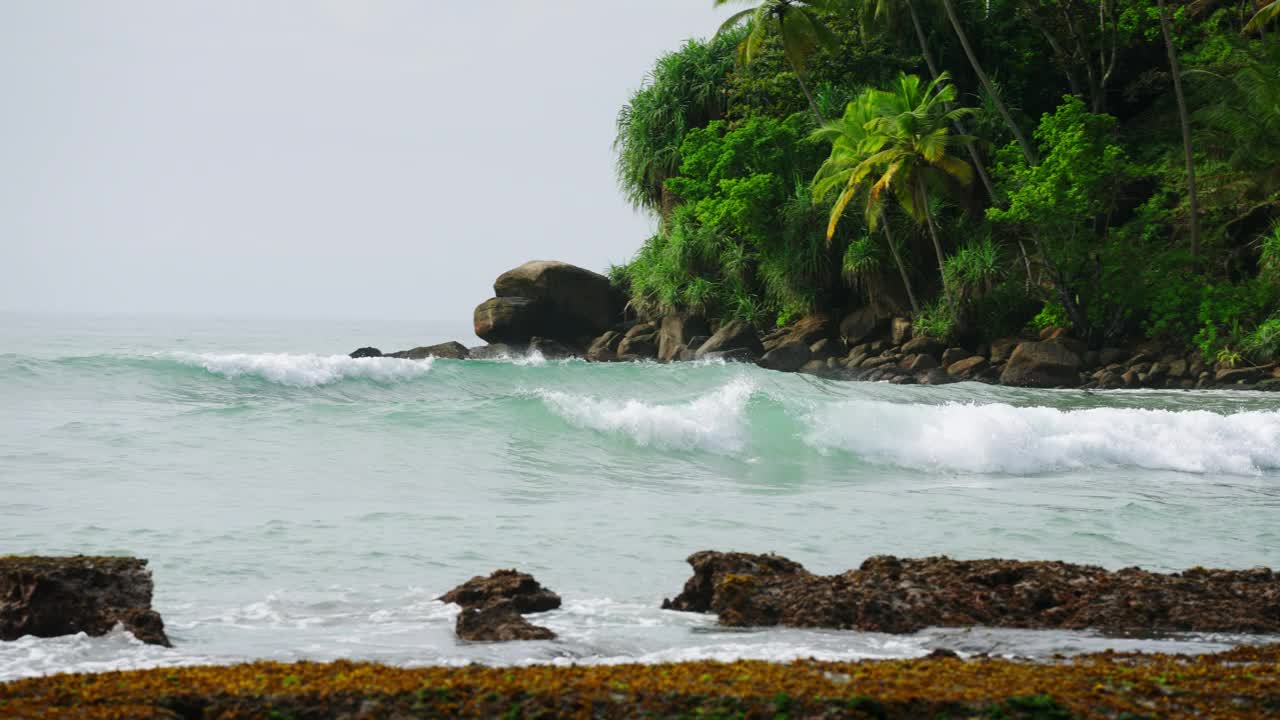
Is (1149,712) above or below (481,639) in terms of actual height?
above

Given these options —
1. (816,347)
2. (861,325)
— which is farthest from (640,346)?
(861,325)

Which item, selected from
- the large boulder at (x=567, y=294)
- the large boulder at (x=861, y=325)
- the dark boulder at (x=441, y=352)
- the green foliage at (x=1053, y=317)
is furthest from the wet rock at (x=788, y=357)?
the dark boulder at (x=441, y=352)

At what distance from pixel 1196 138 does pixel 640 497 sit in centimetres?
2330

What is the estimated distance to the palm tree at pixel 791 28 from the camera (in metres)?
29.8

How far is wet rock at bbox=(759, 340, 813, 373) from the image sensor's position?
29500 millimetres

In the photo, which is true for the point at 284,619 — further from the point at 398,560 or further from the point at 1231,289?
the point at 1231,289

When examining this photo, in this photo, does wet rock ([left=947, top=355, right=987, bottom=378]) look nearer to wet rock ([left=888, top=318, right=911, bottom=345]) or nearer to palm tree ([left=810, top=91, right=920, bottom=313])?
wet rock ([left=888, top=318, right=911, bottom=345])

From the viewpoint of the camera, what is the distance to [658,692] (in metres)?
3.66

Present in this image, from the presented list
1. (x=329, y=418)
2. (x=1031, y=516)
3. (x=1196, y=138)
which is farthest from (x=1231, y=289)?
(x=329, y=418)

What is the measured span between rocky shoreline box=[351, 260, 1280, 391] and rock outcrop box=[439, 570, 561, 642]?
21.1 meters

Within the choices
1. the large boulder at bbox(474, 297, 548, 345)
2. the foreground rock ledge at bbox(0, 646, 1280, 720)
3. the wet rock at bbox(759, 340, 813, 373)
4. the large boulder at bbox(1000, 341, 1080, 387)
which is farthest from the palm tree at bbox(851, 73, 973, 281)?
the foreground rock ledge at bbox(0, 646, 1280, 720)

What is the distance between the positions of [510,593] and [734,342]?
25.1 m

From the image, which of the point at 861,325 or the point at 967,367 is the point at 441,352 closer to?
the point at 861,325

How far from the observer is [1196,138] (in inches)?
1081
